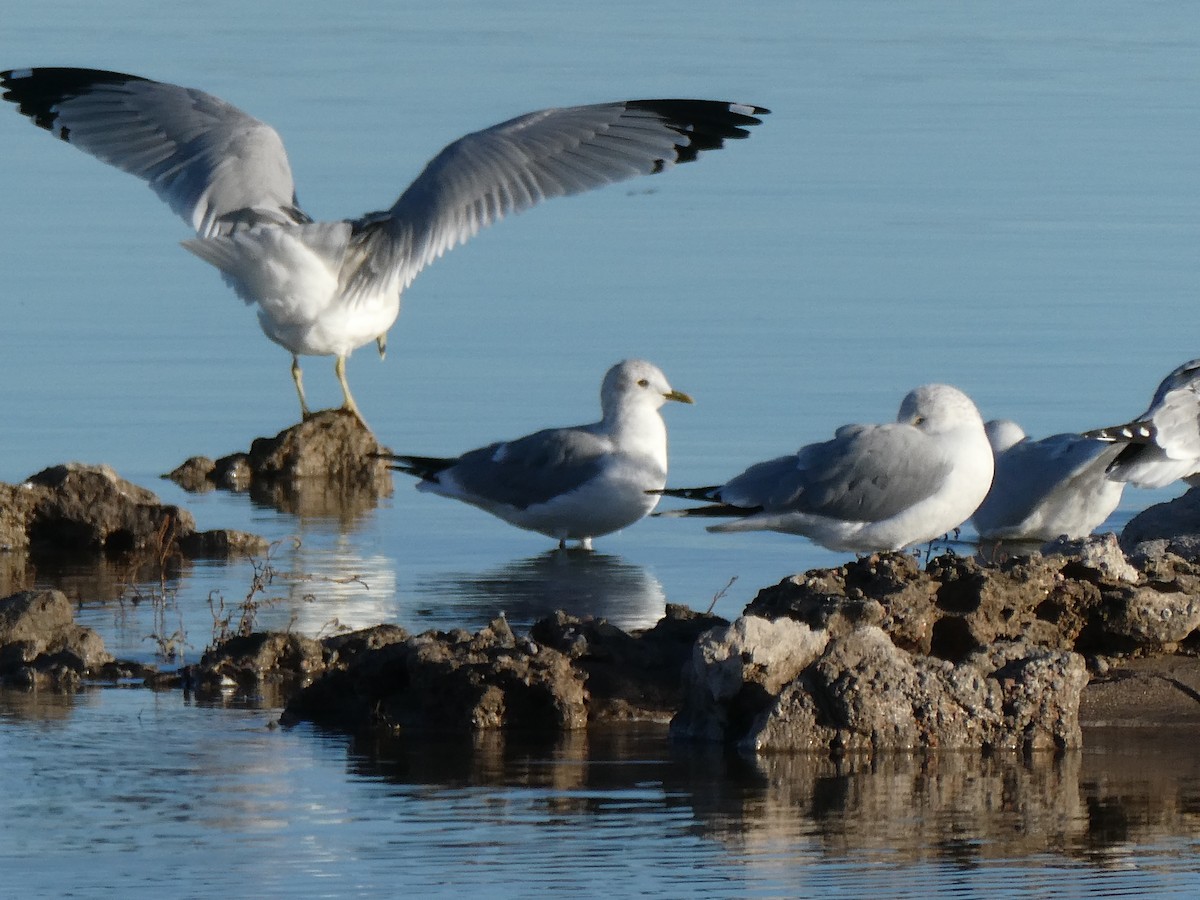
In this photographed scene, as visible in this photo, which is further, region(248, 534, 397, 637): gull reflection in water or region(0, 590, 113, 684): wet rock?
region(248, 534, 397, 637): gull reflection in water

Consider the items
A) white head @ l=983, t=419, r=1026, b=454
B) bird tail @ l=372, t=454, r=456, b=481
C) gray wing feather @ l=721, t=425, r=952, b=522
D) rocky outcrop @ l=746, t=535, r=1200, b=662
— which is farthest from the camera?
white head @ l=983, t=419, r=1026, b=454

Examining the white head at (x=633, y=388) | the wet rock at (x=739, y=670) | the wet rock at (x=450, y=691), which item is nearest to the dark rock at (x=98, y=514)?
the white head at (x=633, y=388)

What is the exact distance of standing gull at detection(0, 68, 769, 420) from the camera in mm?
12867

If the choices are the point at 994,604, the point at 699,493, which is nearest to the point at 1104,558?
the point at 994,604

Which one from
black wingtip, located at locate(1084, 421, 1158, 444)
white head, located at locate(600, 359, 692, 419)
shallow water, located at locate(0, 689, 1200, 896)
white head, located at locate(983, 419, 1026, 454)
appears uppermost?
white head, located at locate(600, 359, 692, 419)

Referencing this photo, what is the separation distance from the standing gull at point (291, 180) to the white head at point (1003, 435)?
2137 mm

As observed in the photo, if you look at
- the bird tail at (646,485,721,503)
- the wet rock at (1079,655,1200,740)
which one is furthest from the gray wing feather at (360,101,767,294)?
the wet rock at (1079,655,1200,740)

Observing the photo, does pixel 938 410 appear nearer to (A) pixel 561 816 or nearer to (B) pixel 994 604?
(B) pixel 994 604

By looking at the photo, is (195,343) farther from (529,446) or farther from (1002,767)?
(1002,767)

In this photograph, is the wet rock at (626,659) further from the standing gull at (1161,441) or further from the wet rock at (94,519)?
the standing gull at (1161,441)

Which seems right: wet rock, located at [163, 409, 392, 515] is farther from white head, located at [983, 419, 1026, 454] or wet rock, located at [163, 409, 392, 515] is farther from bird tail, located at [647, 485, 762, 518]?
white head, located at [983, 419, 1026, 454]

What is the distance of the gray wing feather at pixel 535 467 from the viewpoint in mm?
10781

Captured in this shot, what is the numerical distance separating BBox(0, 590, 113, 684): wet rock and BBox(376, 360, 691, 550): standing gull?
3152 mm

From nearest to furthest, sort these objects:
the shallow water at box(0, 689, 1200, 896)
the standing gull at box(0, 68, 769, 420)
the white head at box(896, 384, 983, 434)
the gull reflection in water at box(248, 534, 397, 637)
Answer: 1. the shallow water at box(0, 689, 1200, 896)
2. the gull reflection in water at box(248, 534, 397, 637)
3. the white head at box(896, 384, 983, 434)
4. the standing gull at box(0, 68, 769, 420)
